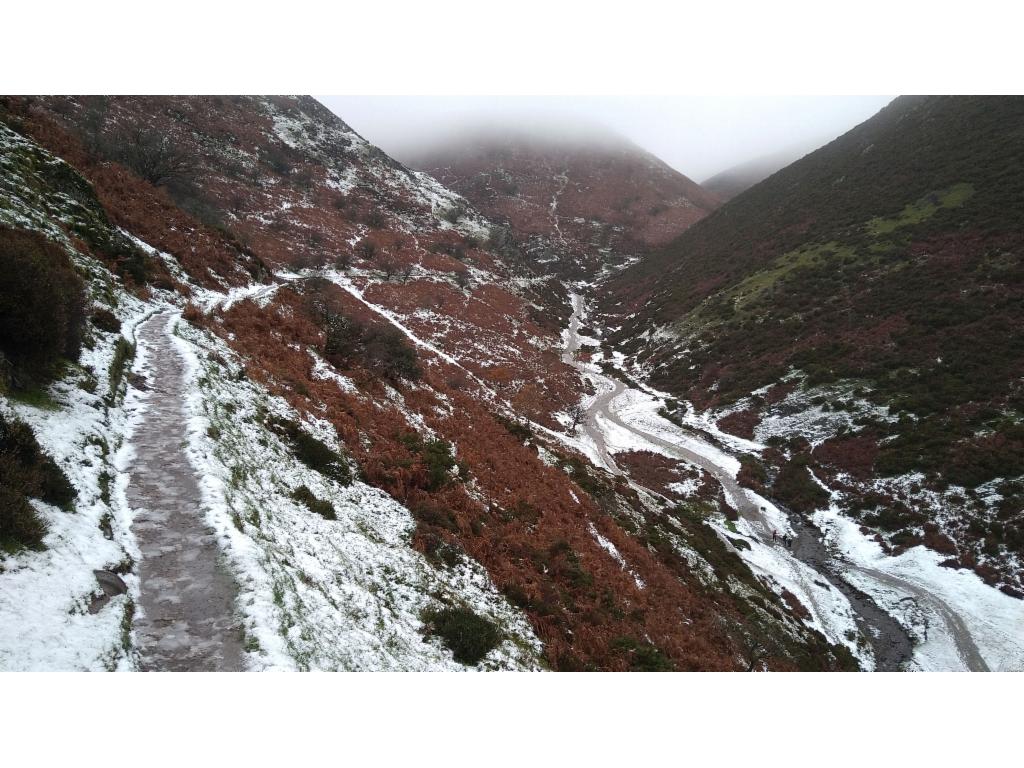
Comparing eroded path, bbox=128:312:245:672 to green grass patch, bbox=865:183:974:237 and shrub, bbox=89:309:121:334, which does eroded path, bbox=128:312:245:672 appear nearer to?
shrub, bbox=89:309:121:334

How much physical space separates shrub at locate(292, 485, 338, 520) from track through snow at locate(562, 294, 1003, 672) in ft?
69.9

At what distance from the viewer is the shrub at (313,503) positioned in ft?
29.9

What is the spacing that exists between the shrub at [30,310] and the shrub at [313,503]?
14.9 ft

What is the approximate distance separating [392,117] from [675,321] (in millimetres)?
177218

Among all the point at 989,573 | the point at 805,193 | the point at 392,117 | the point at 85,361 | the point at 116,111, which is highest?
the point at 392,117

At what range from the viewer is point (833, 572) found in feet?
73.5

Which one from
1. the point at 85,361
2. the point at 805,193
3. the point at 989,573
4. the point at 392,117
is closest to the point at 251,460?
the point at 85,361

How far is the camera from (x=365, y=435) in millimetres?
13125

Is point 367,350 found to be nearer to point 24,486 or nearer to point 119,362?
point 119,362

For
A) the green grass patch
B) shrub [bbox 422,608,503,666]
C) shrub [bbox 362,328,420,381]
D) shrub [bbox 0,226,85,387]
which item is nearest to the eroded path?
shrub [bbox 0,226,85,387]

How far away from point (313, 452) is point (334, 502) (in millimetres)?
1682

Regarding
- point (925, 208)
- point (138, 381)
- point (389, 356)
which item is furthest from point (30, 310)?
point (925, 208)

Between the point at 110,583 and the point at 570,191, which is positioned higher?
the point at 570,191

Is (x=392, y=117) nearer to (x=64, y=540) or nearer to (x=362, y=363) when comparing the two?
(x=362, y=363)
